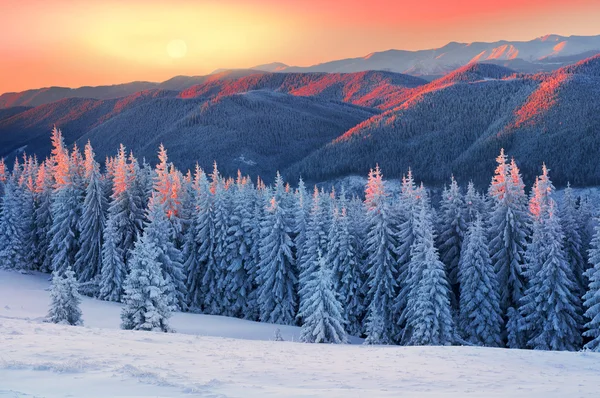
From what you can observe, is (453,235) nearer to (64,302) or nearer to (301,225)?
(301,225)

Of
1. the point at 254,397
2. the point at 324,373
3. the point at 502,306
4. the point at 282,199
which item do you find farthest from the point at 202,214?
the point at 254,397

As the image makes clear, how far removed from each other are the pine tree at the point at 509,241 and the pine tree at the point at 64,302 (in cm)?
2924

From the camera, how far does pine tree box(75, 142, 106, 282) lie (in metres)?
49.7

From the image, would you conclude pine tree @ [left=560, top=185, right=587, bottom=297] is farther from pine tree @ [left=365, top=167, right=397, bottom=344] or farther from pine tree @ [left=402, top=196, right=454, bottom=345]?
pine tree @ [left=365, top=167, right=397, bottom=344]

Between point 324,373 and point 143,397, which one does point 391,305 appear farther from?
point 143,397

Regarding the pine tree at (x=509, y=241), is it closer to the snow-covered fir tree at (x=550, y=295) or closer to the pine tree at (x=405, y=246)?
the snow-covered fir tree at (x=550, y=295)

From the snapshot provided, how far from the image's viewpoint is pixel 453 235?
139 ft

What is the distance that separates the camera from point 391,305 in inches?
1592

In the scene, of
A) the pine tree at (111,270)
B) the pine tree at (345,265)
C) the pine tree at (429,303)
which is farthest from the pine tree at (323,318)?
the pine tree at (111,270)

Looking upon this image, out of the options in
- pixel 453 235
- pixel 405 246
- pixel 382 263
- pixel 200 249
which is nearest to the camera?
pixel 405 246

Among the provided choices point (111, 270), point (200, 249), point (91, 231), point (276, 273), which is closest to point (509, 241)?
point (276, 273)

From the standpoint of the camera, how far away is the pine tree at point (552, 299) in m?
35.9

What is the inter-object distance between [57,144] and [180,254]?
22867 millimetres

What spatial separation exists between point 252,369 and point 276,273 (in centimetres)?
3023
